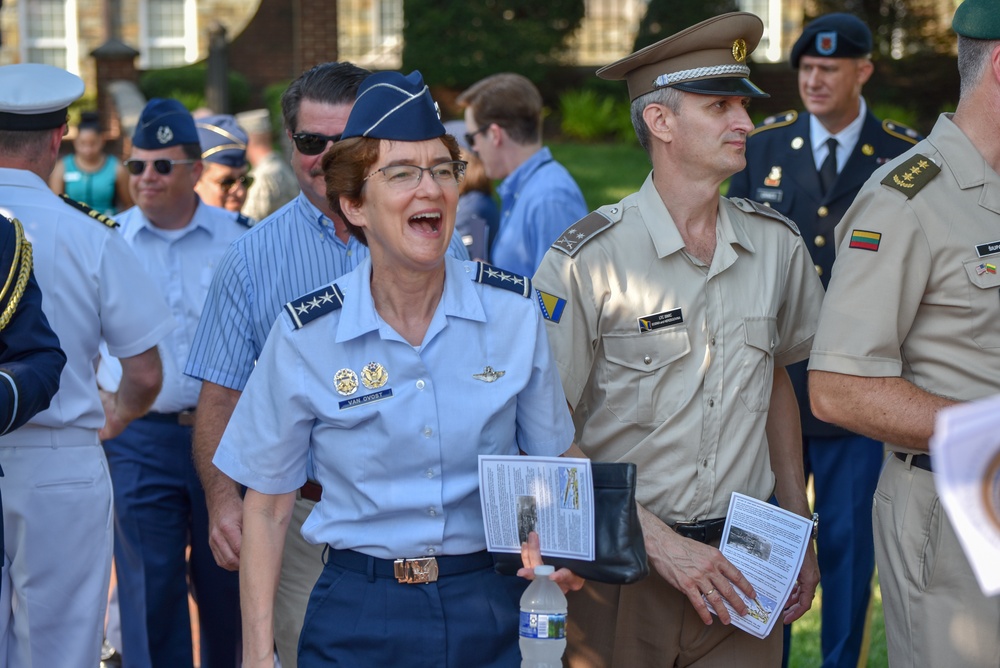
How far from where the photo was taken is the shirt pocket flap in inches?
141

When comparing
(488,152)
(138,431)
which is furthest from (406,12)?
(138,431)

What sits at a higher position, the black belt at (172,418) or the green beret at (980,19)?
the green beret at (980,19)

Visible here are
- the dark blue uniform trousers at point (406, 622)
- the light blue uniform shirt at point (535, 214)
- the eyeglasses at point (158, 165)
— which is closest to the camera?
the dark blue uniform trousers at point (406, 622)

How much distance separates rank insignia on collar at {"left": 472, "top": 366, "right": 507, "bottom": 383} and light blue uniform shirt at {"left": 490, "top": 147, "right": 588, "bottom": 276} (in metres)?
3.17

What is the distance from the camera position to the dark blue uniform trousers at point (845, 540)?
5473 mm

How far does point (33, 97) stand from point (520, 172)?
10.2ft

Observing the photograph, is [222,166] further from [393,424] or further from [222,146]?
[393,424]

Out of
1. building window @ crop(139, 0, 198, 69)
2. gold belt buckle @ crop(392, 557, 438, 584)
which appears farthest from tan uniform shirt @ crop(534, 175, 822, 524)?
building window @ crop(139, 0, 198, 69)

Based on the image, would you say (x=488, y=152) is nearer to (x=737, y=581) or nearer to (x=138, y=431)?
(x=138, y=431)

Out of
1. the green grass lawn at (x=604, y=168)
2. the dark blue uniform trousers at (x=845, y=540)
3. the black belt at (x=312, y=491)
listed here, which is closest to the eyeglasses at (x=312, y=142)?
the black belt at (x=312, y=491)

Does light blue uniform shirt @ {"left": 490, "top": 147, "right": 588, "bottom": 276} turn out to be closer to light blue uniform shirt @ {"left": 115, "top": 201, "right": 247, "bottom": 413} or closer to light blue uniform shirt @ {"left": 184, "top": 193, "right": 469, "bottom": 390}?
light blue uniform shirt @ {"left": 115, "top": 201, "right": 247, "bottom": 413}

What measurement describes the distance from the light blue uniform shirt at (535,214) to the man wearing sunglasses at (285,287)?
2.37m

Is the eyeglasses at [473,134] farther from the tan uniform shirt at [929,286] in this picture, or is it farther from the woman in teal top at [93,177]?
the woman in teal top at [93,177]

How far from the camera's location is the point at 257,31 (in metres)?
24.7
